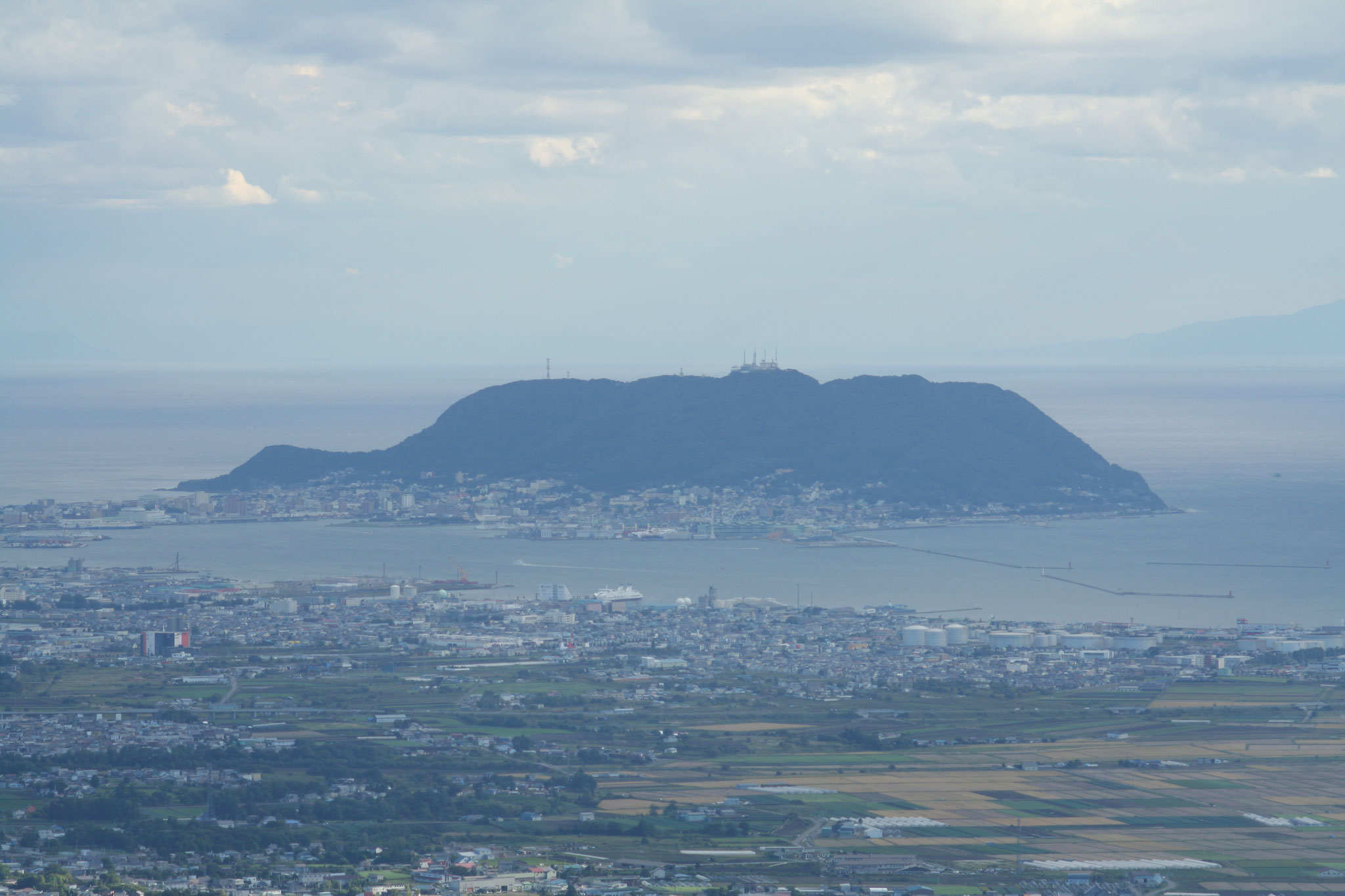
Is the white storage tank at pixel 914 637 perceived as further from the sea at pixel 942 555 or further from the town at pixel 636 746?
the sea at pixel 942 555

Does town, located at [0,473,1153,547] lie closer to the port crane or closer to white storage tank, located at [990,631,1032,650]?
the port crane

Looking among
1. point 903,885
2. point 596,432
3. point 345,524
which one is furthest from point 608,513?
point 903,885

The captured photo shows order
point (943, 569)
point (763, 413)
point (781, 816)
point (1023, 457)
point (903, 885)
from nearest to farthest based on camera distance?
point (903, 885) → point (781, 816) → point (943, 569) → point (1023, 457) → point (763, 413)

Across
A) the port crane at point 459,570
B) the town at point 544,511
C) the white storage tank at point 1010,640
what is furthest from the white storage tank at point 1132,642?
the town at point 544,511

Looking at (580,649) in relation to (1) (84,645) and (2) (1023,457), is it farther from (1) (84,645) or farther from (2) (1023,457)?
(2) (1023,457)

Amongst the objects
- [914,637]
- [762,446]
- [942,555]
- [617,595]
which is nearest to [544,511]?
[762,446]

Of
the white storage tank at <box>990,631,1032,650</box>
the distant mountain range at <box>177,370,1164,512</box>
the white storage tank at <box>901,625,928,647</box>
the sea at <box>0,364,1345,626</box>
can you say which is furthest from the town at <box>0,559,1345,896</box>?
the distant mountain range at <box>177,370,1164,512</box>

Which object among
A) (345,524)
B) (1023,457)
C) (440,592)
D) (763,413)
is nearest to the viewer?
(440,592)
